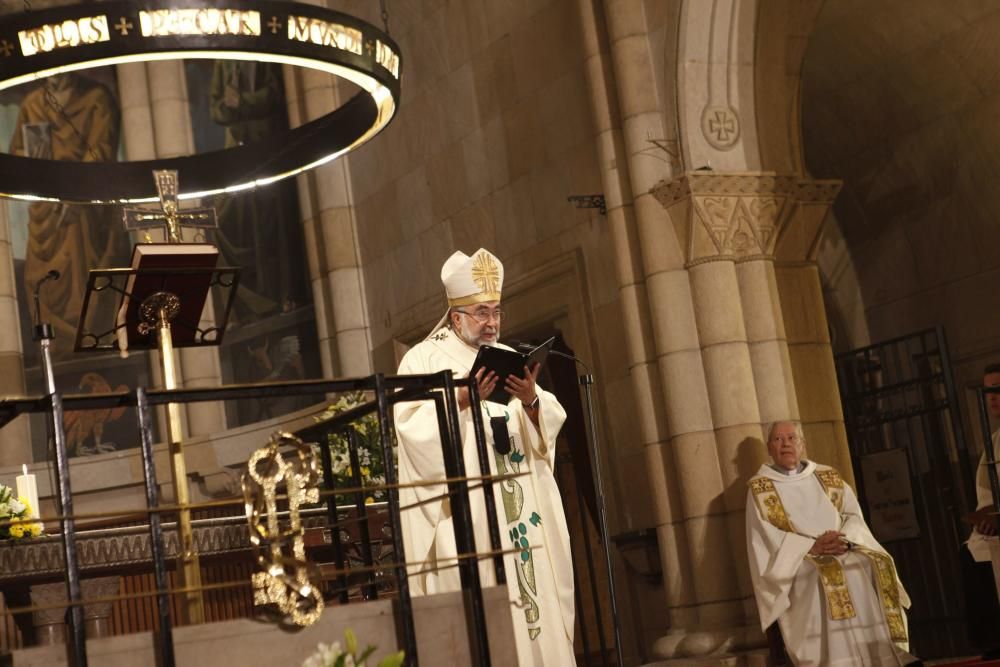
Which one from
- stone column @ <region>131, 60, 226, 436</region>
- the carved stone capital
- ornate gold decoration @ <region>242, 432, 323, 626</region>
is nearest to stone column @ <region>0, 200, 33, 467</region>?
stone column @ <region>131, 60, 226, 436</region>

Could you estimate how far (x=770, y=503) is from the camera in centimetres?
816

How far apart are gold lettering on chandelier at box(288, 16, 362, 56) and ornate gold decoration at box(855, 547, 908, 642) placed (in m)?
4.07

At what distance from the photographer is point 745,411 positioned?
28.5ft

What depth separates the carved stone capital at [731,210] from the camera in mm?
8820

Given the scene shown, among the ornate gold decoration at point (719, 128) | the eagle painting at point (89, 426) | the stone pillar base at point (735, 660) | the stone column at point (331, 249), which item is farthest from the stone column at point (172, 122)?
the stone pillar base at point (735, 660)

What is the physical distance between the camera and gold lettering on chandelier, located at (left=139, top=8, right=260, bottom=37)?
22.1 ft

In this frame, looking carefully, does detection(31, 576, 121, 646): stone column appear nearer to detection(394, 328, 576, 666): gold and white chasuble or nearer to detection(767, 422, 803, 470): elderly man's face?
detection(394, 328, 576, 666): gold and white chasuble

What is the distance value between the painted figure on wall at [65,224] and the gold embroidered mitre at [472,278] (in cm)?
907

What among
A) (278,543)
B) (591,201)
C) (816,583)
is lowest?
(816,583)

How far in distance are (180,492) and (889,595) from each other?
14.3ft

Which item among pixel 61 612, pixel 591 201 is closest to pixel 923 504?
pixel 591 201

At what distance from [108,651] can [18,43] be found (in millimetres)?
4035

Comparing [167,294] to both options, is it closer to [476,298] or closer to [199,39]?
[199,39]

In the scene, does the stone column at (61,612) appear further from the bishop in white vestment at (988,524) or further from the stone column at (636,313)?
the bishop in white vestment at (988,524)
